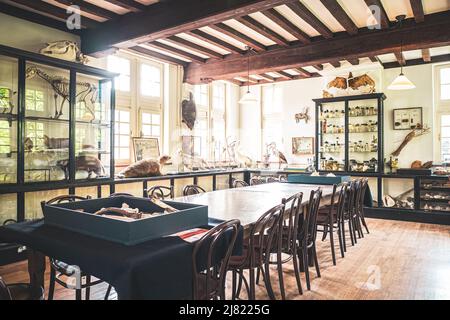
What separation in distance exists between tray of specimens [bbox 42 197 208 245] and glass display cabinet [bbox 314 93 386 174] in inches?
214

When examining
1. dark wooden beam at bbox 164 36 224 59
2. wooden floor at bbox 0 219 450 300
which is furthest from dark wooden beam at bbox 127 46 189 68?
wooden floor at bbox 0 219 450 300

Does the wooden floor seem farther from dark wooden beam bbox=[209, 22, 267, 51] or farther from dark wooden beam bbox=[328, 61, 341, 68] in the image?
dark wooden beam bbox=[328, 61, 341, 68]

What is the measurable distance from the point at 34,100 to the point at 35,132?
0.40m

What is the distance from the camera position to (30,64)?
4.03 metres

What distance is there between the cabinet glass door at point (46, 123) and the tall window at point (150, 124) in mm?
2019

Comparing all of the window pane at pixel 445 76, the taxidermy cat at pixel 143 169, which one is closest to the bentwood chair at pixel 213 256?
the taxidermy cat at pixel 143 169

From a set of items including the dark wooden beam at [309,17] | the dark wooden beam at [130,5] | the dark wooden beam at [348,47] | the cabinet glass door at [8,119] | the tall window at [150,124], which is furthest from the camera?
the tall window at [150,124]

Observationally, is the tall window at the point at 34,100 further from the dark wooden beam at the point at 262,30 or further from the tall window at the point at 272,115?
the tall window at the point at 272,115

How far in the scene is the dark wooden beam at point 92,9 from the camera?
3.97 metres

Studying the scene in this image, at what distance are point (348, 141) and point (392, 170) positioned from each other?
104cm

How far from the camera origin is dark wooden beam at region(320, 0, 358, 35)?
13.6ft

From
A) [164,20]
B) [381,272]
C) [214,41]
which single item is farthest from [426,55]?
[164,20]
